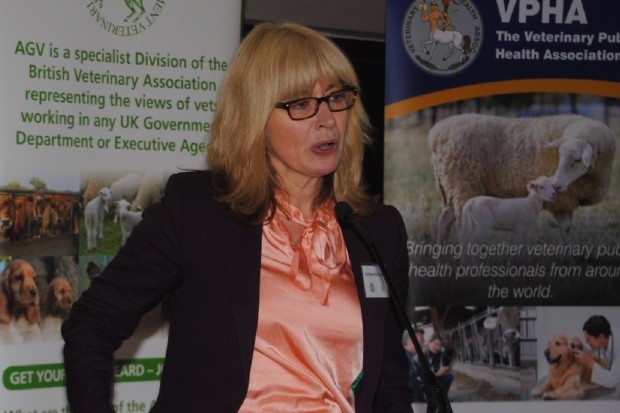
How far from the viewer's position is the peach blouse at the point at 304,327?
1880 mm

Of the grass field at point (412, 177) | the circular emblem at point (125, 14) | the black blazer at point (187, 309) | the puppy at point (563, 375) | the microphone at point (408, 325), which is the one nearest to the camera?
the microphone at point (408, 325)

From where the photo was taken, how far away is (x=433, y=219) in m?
3.87

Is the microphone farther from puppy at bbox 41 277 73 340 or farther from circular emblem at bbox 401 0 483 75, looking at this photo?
circular emblem at bbox 401 0 483 75

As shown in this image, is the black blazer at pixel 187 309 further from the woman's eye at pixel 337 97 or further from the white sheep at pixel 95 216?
the white sheep at pixel 95 216

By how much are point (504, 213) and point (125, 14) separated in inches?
68.6

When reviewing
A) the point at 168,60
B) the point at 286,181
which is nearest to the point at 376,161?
the point at 168,60

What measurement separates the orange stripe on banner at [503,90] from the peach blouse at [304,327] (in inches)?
72.8

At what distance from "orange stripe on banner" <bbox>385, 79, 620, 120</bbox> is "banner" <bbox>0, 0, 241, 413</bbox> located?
2.79 feet

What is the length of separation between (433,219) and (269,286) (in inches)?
79.6

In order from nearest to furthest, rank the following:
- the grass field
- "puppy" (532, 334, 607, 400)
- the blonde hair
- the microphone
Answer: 1. the microphone
2. the blonde hair
3. the grass field
4. "puppy" (532, 334, 607, 400)

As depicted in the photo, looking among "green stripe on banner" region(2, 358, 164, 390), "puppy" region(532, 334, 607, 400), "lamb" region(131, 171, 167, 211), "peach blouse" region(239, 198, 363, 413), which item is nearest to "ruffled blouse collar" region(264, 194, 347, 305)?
"peach blouse" region(239, 198, 363, 413)

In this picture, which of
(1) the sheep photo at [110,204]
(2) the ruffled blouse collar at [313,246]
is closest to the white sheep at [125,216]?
(1) the sheep photo at [110,204]

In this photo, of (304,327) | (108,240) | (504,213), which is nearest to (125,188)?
(108,240)

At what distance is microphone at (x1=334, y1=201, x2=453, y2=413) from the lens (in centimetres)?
168
